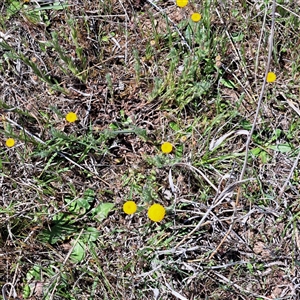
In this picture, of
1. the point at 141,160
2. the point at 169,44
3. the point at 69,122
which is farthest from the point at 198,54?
the point at 69,122

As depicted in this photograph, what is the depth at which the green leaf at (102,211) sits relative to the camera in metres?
2.25

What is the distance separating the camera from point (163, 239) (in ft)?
7.06

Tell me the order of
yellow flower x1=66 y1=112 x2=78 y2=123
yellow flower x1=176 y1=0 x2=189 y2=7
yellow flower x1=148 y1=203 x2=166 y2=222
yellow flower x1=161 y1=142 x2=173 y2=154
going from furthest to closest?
1. yellow flower x1=176 y1=0 x2=189 y2=7
2. yellow flower x1=66 y1=112 x2=78 y2=123
3. yellow flower x1=161 y1=142 x2=173 y2=154
4. yellow flower x1=148 y1=203 x2=166 y2=222

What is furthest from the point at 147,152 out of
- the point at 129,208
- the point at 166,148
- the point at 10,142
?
the point at 10,142

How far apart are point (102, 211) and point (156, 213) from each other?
1.25 feet

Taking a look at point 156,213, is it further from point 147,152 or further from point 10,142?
point 10,142

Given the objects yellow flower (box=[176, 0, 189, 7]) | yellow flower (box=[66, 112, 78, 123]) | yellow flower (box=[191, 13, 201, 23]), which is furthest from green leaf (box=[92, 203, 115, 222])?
yellow flower (box=[176, 0, 189, 7])

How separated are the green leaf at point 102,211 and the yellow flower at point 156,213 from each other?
0.32 metres

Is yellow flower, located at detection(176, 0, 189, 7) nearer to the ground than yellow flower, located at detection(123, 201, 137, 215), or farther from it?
farther from it

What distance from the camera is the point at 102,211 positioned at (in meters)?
2.27

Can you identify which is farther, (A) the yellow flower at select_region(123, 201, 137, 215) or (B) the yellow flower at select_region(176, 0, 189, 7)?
(B) the yellow flower at select_region(176, 0, 189, 7)

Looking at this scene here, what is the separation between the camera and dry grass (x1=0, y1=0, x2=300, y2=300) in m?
2.09

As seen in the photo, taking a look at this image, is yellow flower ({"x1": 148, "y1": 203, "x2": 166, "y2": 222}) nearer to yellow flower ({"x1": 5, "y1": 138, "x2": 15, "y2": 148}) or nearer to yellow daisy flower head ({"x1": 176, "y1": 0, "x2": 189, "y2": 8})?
yellow flower ({"x1": 5, "y1": 138, "x2": 15, "y2": 148})

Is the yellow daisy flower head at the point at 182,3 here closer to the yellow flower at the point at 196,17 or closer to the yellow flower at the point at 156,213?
the yellow flower at the point at 196,17
